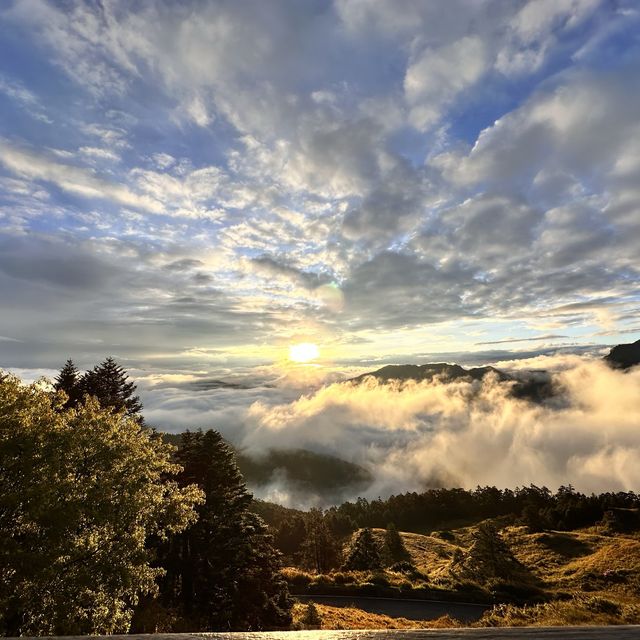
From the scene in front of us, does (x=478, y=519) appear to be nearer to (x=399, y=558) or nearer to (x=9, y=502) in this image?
(x=399, y=558)

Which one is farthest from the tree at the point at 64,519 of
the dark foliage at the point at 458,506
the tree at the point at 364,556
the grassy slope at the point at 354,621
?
the dark foliage at the point at 458,506

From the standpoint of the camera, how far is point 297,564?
90.8 m

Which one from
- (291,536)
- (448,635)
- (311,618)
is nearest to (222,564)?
(311,618)

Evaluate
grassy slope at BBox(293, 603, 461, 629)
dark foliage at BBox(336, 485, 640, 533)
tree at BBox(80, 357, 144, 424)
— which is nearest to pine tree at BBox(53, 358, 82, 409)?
tree at BBox(80, 357, 144, 424)

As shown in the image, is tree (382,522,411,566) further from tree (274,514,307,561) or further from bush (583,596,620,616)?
bush (583,596,620,616)

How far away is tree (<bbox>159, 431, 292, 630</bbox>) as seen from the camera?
2997 centimetres

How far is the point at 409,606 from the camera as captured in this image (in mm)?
45531

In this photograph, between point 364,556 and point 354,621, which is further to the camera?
point 364,556

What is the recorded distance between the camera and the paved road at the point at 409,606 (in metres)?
41.6

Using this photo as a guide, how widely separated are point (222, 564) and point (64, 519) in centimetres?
1957

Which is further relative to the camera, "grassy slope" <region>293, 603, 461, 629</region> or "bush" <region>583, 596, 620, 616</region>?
"grassy slope" <region>293, 603, 461, 629</region>

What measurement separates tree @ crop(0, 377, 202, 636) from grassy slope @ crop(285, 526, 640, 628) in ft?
64.9

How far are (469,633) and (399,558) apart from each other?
9341 centimetres

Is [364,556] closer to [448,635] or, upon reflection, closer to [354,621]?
[354,621]
